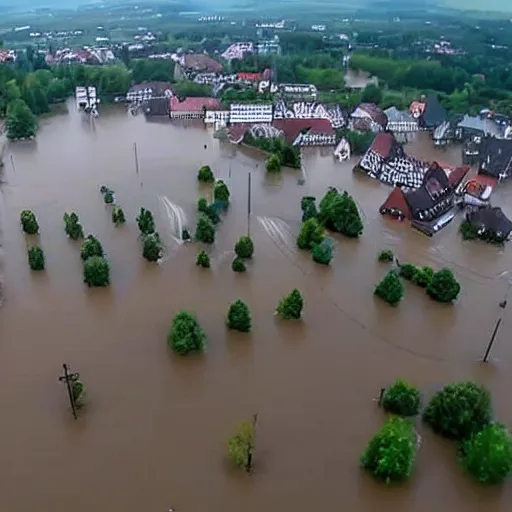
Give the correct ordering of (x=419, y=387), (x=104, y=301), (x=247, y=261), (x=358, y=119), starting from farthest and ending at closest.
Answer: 1. (x=358, y=119)
2. (x=247, y=261)
3. (x=104, y=301)
4. (x=419, y=387)

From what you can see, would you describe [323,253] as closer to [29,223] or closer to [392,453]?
[392,453]

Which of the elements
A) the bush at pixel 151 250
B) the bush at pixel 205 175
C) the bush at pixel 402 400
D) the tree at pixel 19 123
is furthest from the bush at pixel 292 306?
the tree at pixel 19 123

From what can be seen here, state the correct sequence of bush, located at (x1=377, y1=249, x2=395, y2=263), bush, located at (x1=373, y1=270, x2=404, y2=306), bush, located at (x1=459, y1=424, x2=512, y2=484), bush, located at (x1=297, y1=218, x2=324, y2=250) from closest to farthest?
bush, located at (x1=459, y1=424, x2=512, y2=484)
bush, located at (x1=373, y1=270, x2=404, y2=306)
bush, located at (x1=377, y1=249, x2=395, y2=263)
bush, located at (x1=297, y1=218, x2=324, y2=250)

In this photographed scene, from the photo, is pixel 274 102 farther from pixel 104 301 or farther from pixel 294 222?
pixel 104 301

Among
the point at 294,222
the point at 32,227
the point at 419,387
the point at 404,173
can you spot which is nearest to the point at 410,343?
the point at 419,387

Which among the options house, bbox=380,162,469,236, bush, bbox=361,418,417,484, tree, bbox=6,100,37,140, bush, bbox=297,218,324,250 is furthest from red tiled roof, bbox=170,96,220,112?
bush, bbox=361,418,417,484

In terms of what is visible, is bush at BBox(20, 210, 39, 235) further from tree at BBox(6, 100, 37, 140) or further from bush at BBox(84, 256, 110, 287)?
tree at BBox(6, 100, 37, 140)

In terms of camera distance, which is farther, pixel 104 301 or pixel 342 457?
pixel 104 301
